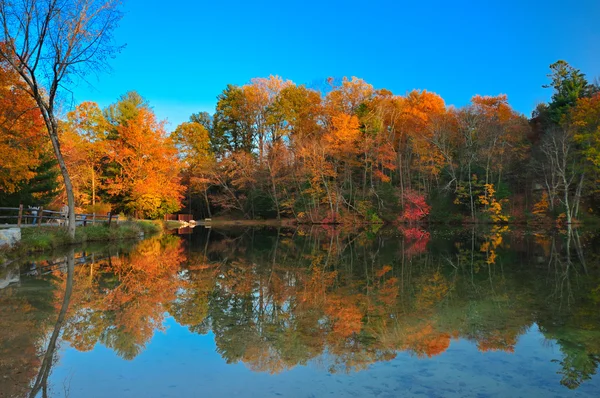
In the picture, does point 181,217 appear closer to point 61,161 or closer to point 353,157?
point 353,157

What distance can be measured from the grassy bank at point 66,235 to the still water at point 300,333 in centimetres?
347

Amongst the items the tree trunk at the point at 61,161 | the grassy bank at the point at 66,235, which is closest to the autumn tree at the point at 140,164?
the grassy bank at the point at 66,235

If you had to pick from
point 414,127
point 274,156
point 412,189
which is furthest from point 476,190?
point 274,156

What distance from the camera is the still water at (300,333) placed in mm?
4355

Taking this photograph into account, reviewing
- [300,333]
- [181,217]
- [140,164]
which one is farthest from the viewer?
[181,217]

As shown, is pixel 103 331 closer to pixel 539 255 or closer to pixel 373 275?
pixel 373 275

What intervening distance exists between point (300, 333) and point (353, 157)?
36823 millimetres

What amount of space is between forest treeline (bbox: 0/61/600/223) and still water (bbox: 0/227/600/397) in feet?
78.7

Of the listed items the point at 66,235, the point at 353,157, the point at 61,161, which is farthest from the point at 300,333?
the point at 353,157

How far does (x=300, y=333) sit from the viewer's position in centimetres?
603

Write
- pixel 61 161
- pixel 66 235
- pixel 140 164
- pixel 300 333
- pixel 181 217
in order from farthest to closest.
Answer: pixel 181 217
pixel 140 164
pixel 66 235
pixel 61 161
pixel 300 333

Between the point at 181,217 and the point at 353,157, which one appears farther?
the point at 181,217

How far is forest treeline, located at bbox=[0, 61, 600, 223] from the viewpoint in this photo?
3466 cm

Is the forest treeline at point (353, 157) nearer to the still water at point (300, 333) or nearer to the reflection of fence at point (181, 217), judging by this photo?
the reflection of fence at point (181, 217)
